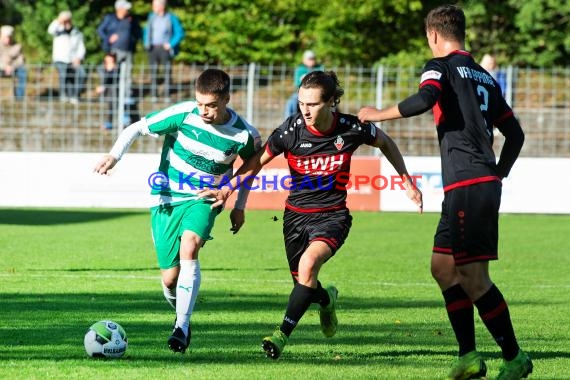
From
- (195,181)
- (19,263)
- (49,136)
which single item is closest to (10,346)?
(195,181)

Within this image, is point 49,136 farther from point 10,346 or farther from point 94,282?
point 10,346

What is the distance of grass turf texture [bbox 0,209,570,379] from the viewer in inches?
309

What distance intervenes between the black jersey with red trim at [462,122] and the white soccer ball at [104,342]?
2294mm

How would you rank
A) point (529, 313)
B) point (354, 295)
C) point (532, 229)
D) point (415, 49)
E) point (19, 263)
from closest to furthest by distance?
point (529, 313) → point (354, 295) → point (19, 263) → point (532, 229) → point (415, 49)

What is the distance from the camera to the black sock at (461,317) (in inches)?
299

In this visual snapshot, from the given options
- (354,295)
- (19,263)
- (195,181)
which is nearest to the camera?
(195,181)

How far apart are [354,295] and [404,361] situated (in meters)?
3.82

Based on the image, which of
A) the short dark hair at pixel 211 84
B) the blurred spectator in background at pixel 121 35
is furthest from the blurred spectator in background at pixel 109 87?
the short dark hair at pixel 211 84

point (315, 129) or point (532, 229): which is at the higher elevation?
point (315, 129)

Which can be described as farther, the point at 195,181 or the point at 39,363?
the point at 195,181

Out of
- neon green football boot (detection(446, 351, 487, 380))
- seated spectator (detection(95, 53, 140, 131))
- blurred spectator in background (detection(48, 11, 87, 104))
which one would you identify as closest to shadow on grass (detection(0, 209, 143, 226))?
seated spectator (detection(95, 53, 140, 131))

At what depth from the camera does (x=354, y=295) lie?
11883 millimetres

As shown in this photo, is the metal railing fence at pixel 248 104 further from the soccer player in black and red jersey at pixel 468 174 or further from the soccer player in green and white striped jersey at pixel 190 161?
the soccer player in black and red jersey at pixel 468 174

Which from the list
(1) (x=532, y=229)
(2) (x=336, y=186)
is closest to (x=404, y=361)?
(2) (x=336, y=186)
